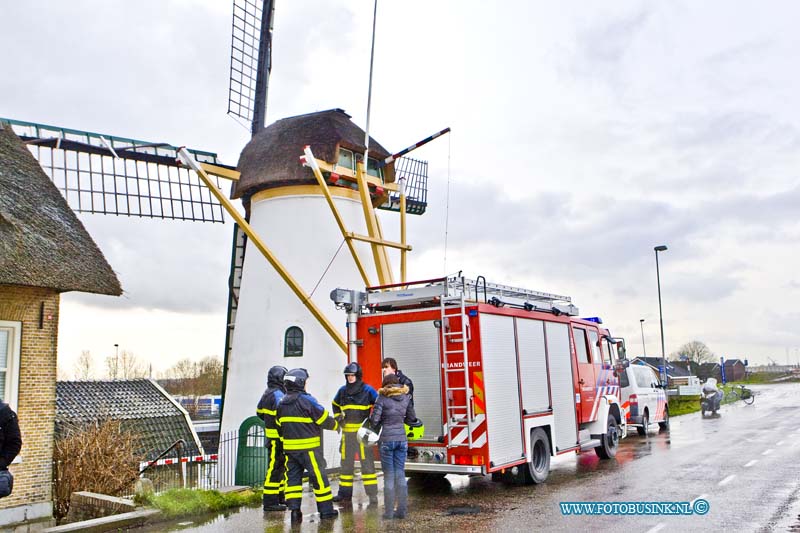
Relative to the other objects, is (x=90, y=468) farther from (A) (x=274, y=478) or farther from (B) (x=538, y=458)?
(B) (x=538, y=458)

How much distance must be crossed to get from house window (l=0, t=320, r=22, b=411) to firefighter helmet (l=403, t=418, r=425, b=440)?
564 cm

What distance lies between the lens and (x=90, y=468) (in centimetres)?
1029

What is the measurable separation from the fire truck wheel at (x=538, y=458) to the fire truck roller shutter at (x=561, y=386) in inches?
11.2

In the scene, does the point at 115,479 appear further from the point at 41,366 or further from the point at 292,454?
the point at 292,454

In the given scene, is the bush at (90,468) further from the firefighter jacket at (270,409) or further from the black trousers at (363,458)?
the black trousers at (363,458)

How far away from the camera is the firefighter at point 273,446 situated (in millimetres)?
9078

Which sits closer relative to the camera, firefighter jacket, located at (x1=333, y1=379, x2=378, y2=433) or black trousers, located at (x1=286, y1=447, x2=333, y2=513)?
black trousers, located at (x1=286, y1=447, x2=333, y2=513)

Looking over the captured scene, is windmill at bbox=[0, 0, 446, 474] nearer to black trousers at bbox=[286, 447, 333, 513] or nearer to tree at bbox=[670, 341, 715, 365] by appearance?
black trousers at bbox=[286, 447, 333, 513]

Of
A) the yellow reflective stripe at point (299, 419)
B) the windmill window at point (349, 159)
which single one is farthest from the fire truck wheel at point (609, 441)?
the windmill window at point (349, 159)

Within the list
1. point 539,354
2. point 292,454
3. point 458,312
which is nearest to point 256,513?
point 292,454

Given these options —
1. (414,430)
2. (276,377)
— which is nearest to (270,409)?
(276,377)

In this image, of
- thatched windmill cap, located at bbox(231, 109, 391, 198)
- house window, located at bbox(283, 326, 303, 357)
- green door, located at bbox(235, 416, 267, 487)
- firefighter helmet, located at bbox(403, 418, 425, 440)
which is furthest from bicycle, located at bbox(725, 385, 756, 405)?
firefighter helmet, located at bbox(403, 418, 425, 440)

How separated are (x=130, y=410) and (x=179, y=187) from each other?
25.0 feet

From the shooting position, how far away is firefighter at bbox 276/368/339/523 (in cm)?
838
